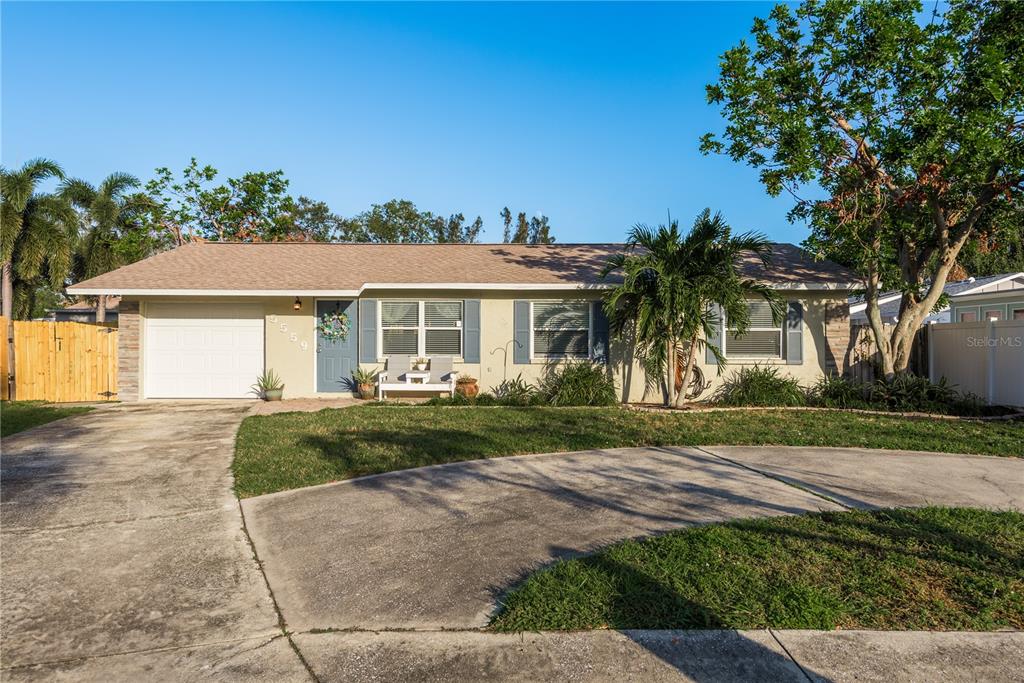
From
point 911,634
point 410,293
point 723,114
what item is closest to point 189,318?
point 410,293

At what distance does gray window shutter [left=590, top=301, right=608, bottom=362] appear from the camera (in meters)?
13.4

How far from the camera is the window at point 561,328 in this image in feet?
44.1

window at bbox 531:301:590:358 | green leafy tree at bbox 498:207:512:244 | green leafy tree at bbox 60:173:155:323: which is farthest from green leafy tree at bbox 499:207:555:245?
window at bbox 531:301:590:358

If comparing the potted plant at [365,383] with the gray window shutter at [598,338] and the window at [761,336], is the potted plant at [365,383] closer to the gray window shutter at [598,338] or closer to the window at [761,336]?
the gray window shutter at [598,338]

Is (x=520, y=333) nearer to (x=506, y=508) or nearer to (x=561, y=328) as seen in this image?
(x=561, y=328)

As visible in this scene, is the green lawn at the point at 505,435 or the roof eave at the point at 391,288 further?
the roof eave at the point at 391,288

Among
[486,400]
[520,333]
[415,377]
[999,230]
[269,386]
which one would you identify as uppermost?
[999,230]

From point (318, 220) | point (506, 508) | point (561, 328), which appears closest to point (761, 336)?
point (561, 328)

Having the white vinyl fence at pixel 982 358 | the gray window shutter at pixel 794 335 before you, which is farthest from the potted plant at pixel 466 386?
the white vinyl fence at pixel 982 358

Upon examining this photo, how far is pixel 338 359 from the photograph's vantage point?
44.1 feet

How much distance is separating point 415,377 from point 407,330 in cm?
107

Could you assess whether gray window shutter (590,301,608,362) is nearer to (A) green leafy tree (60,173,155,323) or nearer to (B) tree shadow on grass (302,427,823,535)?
(B) tree shadow on grass (302,427,823,535)

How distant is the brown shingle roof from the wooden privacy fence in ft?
5.60

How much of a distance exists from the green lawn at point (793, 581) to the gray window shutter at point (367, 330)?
9.54 meters
